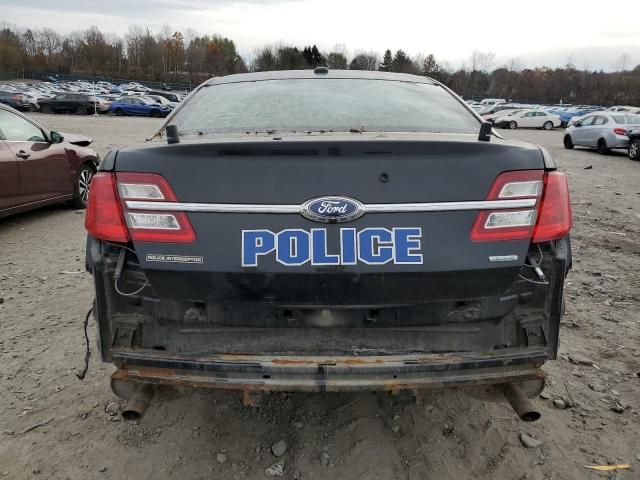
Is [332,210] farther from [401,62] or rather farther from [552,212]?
[401,62]

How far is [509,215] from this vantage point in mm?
2031

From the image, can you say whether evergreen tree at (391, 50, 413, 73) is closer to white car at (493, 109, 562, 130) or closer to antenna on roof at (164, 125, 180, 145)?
white car at (493, 109, 562, 130)

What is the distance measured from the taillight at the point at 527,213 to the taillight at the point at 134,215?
1143mm

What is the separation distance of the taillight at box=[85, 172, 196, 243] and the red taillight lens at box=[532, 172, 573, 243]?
135 cm

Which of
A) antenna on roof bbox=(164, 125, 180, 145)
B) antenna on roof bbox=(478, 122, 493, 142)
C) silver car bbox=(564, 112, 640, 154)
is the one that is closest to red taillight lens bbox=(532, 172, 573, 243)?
antenna on roof bbox=(478, 122, 493, 142)

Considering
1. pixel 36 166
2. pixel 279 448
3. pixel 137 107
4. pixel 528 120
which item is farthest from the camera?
pixel 137 107

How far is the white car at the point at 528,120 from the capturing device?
115 feet

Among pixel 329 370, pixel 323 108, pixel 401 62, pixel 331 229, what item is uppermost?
pixel 401 62

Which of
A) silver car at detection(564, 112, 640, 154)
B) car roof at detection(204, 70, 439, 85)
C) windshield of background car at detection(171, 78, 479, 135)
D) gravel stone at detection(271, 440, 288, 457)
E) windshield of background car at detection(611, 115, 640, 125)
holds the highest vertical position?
car roof at detection(204, 70, 439, 85)

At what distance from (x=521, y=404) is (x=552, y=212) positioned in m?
0.79

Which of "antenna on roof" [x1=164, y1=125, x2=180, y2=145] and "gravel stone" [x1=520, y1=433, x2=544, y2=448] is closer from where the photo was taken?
"antenna on roof" [x1=164, y1=125, x2=180, y2=145]

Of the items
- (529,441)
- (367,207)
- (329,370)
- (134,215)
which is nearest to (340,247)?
(367,207)

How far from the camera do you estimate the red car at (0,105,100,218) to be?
248 inches

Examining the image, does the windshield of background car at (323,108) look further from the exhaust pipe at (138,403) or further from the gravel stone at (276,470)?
the gravel stone at (276,470)
